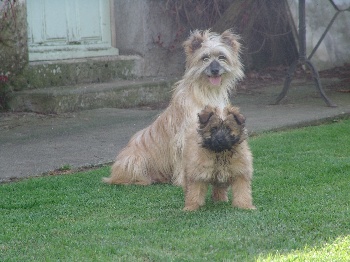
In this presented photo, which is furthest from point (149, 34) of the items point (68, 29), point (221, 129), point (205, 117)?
point (221, 129)

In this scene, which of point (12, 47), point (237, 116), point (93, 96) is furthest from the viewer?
point (93, 96)

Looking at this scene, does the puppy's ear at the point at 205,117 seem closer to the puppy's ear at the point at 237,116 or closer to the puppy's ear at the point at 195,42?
the puppy's ear at the point at 237,116

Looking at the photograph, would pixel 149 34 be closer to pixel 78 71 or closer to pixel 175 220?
pixel 78 71

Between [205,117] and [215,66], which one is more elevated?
[215,66]

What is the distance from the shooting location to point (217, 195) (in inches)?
268

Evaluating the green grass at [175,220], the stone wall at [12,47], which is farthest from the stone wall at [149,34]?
the green grass at [175,220]

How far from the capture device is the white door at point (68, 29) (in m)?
12.0

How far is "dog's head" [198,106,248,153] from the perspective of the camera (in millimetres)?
6105

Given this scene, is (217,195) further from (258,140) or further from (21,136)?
(21,136)

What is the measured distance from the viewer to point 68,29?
12398 mm

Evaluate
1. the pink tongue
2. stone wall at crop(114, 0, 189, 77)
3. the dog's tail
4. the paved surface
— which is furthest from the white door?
the pink tongue

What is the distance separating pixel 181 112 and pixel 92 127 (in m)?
2.71

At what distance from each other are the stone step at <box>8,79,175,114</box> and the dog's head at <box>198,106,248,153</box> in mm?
5250

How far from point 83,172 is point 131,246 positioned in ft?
9.92
